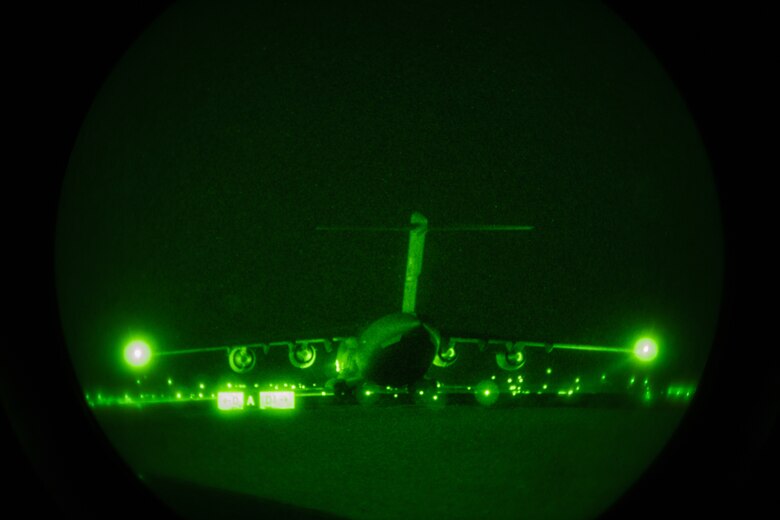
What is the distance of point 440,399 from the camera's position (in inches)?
377

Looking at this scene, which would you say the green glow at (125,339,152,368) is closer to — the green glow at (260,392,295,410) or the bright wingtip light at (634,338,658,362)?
the green glow at (260,392,295,410)

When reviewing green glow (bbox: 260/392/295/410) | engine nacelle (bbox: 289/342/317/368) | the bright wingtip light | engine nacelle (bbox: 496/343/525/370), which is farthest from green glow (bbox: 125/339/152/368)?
engine nacelle (bbox: 496/343/525/370)

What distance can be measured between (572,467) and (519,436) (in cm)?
245

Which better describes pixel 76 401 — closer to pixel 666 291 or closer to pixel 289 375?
pixel 666 291

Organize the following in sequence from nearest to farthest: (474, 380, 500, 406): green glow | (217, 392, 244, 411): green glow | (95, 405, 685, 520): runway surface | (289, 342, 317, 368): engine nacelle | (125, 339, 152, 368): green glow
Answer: (95, 405, 685, 520): runway surface, (125, 339, 152, 368): green glow, (217, 392, 244, 411): green glow, (474, 380, 500, 406): green glow, (289, 342, 317, 368): engine nacelle

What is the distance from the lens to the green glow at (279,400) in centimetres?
854

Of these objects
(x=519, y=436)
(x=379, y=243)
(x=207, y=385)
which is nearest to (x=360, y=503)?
(x=519, y=436)

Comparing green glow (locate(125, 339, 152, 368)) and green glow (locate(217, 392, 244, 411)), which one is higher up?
green glow (locate(217, 392, 244, 411))

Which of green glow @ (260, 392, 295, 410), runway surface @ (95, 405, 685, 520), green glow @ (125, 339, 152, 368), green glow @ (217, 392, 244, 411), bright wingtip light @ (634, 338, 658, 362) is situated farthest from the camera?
green glow @ (260, 392, 295, 410)

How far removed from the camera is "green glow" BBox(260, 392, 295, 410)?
8.54m

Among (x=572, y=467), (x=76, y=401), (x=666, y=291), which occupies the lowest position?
(x=76, y=401)

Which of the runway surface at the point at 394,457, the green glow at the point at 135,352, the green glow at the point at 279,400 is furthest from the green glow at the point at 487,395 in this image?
the green glow at the point at 135,352

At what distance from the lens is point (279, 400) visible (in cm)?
862

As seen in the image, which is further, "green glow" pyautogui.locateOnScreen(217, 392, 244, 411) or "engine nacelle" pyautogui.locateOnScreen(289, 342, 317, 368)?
"engine nacelle" pyautogui.locateOnScreen(289, 342, 317, 368)
